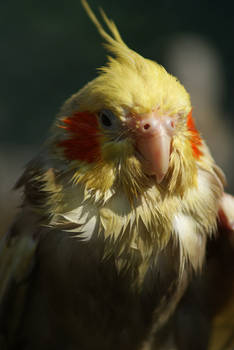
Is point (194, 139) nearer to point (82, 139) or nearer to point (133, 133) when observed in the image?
point (133, 133)

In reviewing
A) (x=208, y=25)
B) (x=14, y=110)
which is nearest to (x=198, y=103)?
(x=208, y=25)

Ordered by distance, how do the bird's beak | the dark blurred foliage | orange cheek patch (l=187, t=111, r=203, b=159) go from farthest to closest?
1. the dark blurred foliage
2. orange cheek patch (l=187, t=111, r=203, b=159)
3. the bird's beak

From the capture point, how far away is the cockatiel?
132 centimetres

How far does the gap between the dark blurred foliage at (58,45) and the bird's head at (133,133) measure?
3609mm

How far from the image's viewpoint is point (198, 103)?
204 inches

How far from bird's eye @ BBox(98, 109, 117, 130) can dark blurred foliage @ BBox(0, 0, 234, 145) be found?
3.66 m

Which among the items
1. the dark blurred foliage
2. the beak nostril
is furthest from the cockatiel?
the dark blurred foliage

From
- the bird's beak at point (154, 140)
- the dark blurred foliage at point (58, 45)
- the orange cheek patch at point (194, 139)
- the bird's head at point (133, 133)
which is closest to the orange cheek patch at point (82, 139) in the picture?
the bird's head at point (133, 133)

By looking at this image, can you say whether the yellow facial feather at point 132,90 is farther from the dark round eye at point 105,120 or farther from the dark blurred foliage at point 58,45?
the dark blurred foliage at point 58,45

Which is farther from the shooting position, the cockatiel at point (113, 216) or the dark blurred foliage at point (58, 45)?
the dark blurred foliage at point (58, 45)

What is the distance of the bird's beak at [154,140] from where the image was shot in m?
1.27

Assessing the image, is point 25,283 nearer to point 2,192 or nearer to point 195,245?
point 195,245

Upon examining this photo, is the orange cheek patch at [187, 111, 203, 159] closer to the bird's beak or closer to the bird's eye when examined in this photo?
the bird's beak

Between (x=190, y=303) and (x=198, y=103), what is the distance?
12.4 feet
